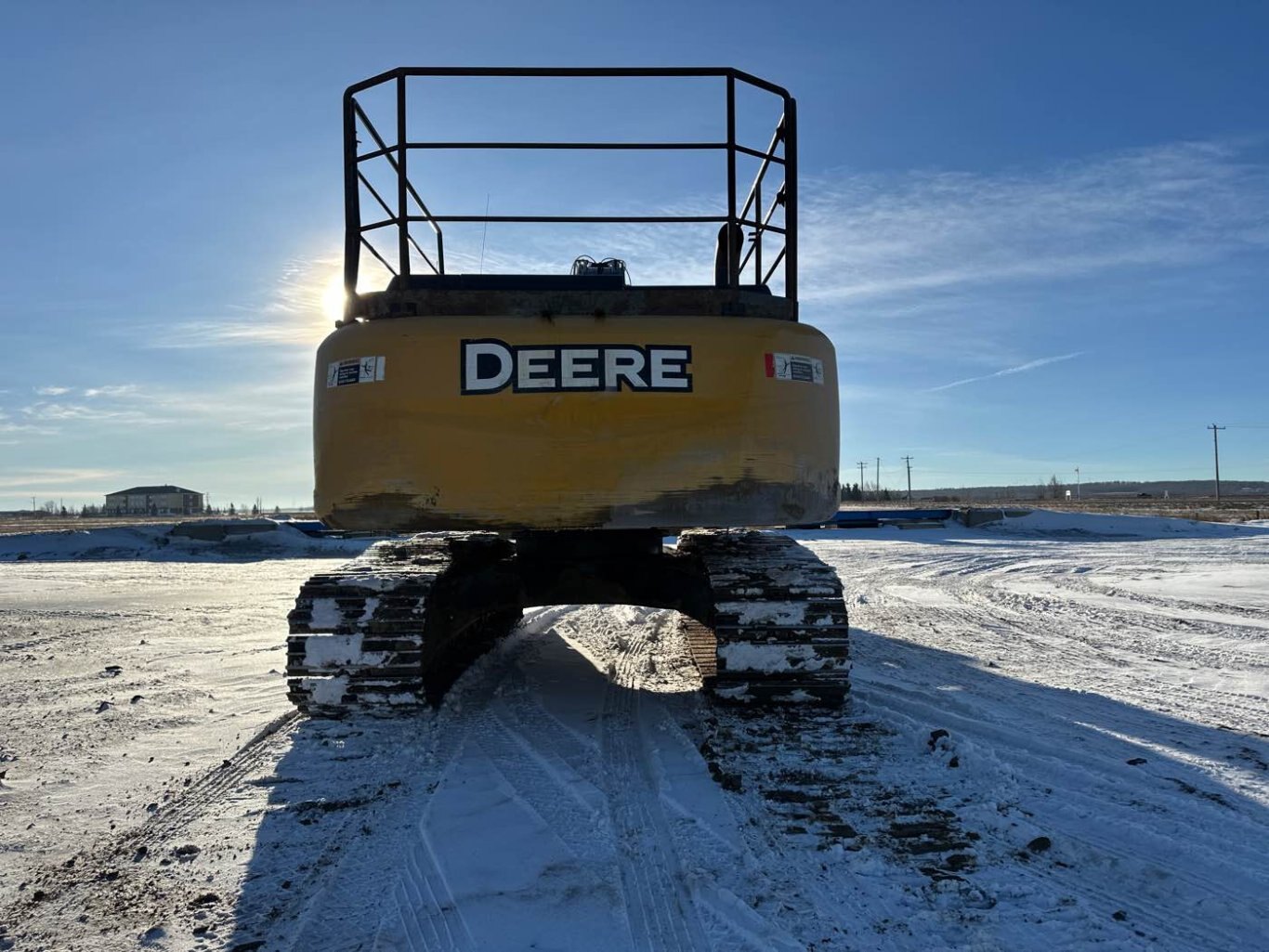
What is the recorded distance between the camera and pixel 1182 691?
17.1 ft

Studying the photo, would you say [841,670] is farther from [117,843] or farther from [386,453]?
[117,843]

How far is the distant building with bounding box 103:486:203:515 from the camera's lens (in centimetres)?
9256

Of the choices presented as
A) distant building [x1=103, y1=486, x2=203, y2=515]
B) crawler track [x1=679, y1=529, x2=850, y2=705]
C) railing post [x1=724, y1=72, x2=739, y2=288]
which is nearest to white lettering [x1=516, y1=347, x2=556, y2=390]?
railing post [x1=724, y1=72, x2=739, y2=288]

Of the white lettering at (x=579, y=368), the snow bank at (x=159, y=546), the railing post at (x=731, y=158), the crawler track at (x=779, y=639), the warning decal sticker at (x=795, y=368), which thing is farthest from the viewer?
the snow bank at (x=159, y=546)

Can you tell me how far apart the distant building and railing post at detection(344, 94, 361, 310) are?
9586cm

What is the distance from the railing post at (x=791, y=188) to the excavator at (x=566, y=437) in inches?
9.7

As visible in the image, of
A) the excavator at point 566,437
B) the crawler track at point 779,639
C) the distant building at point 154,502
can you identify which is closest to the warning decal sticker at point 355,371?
the excavator at point 566,437

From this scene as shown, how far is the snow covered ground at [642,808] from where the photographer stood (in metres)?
2.39

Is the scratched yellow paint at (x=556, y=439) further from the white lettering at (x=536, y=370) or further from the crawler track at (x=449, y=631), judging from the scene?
the crawler track at (x=449, y=631)

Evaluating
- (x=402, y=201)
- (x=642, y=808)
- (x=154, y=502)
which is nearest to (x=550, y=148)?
(x=402, y=201)

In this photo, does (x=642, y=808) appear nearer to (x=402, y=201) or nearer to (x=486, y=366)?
(x=486, y=366)

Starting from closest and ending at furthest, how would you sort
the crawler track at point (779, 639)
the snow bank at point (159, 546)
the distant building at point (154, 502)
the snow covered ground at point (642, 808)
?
the snow covered ground at point (642, 808) → the crawler track at point (779, 639) → the snow bank at point (159, 546) → the distant building at point (154, 502)

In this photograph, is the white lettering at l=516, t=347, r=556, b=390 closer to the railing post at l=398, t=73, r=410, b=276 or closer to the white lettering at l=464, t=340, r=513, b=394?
the white lettering at l=464, t=340, r=513, b=394

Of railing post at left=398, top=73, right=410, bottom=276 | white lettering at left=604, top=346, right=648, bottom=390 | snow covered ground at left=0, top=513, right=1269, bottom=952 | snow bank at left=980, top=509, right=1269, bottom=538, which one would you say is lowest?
snow covered ground at left=0, top=513, right=1269, bottom=952
